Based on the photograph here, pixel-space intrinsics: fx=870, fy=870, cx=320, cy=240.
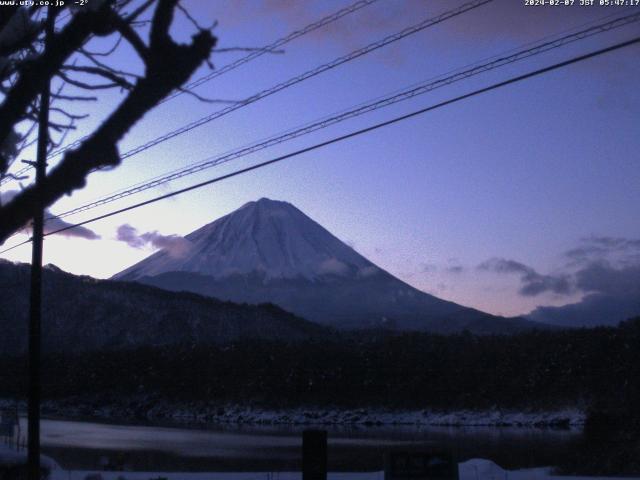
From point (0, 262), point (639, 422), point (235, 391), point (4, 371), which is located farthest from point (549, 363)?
point (0, 262)

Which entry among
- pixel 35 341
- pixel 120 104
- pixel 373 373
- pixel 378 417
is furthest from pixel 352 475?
pixel 373 373

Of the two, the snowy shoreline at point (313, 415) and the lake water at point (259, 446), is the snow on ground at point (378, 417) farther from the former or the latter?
the lake water at point (259, 446)

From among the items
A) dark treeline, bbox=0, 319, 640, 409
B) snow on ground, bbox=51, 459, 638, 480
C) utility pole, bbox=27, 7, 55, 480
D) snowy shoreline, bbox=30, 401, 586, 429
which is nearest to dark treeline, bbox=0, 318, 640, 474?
dark treeline, bbox=0, 319, 640, 409

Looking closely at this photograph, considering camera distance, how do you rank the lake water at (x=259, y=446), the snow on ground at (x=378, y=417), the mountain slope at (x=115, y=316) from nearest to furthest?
the lake water at (x=259, y=446), the snow on ground at (x=378, y=417), the mountain slope at (x=115, y=316)

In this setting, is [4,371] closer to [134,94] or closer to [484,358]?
[484,358]

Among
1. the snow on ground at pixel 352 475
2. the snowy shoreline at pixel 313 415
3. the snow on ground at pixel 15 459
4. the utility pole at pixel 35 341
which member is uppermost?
the utility pole at pixel 35 341

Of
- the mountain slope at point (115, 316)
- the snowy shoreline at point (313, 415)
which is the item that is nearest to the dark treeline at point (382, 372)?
the snowy shoreline at point (313, 415)

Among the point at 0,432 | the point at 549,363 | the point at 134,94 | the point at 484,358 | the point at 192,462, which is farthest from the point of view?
the point at 484,358
